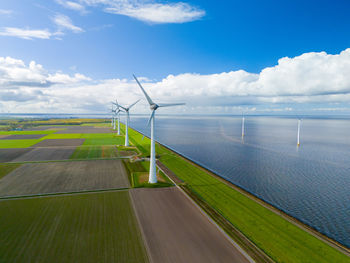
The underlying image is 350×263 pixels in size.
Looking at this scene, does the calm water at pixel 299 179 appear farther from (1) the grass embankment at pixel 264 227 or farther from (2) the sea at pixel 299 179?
(1) the grass embankment at pixel 264 227

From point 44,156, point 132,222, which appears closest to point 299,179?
point 132,222

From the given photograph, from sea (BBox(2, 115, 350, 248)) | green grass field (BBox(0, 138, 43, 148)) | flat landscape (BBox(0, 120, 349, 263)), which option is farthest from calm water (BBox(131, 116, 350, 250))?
green grass field (BBox(0, 138, 43, 148))

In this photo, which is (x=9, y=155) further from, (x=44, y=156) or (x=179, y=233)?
(x=179, y=233)

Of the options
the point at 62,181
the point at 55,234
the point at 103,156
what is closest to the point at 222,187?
the point at 55,234

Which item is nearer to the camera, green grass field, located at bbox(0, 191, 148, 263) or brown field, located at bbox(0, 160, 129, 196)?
green grass field, located at bbox(0, 191, 148, 263)

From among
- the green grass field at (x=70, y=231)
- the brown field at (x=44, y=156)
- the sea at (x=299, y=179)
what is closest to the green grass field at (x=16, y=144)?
the brown field at (x=44, y=156)

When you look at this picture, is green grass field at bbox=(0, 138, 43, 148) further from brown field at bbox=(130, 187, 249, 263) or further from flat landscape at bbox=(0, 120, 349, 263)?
brown field at bbox=(130, 187, 249, 263)
